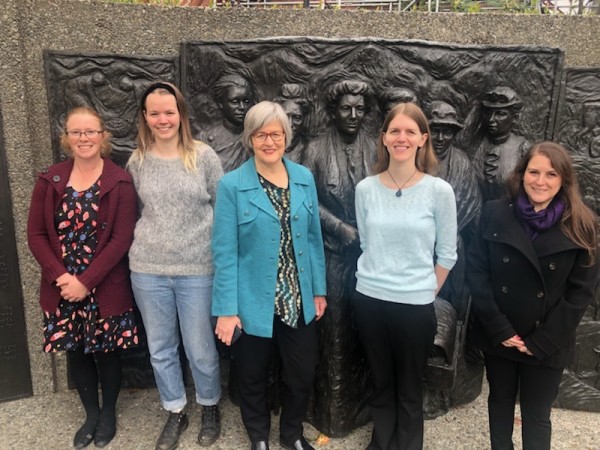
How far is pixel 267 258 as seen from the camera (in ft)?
7.51

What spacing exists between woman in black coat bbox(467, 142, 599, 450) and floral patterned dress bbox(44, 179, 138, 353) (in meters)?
1.90

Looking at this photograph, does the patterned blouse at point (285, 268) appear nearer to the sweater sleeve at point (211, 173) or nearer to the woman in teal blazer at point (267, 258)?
the woman in teal blazer at point (267, 258)

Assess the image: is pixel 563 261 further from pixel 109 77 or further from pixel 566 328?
pixel 109 77

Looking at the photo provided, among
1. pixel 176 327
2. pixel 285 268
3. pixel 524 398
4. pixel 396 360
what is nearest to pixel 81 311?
pixel 176 327

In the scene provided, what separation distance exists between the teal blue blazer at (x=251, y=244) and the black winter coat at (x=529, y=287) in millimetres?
878

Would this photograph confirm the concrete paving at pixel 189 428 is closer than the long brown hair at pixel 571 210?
No

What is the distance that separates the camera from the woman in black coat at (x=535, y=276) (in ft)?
7.06

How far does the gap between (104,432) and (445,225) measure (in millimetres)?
2320

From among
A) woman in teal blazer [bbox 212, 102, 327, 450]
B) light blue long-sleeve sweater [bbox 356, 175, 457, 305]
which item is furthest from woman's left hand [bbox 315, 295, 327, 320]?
light blue long-sleeve sweater [bbox 356, 175, 457, 305]

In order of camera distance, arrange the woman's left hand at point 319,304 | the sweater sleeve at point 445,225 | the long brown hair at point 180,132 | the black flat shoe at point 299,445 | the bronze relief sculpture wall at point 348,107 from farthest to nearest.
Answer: the bronze relief sculpture wall at point 348,107, the black flat shoe at point 299,445, the woman's left hand at point 319,304, the long brown hair at point 180,132, the sweater sleeve at point 445,225

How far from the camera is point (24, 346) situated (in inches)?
132

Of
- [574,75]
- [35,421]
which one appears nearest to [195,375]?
[35,421]

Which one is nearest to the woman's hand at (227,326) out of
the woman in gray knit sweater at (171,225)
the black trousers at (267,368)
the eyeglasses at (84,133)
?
the black trousers at (267,368)

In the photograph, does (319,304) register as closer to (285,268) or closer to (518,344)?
(285,268)
